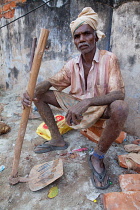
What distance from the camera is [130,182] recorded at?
1.65m

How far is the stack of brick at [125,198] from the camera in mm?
1396

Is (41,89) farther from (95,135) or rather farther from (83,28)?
(95,135)

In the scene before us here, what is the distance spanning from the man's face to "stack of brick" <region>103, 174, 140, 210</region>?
152 cm

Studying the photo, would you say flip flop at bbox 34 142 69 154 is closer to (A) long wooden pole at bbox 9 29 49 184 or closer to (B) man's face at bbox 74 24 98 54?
(A) long wooden pole at bbox 9 29 49 184

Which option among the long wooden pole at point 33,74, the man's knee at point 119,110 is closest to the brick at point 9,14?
the long wooden pole at point 33,74

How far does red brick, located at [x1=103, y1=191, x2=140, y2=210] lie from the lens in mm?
1392

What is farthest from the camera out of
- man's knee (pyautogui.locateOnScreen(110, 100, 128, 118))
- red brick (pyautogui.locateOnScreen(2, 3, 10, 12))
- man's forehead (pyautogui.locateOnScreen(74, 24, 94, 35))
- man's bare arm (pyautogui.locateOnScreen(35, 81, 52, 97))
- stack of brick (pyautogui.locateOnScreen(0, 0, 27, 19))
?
red brick (pyautogui.locateOnScreen(2, 3, 10, 12))

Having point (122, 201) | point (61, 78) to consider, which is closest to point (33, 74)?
point (61, 78)

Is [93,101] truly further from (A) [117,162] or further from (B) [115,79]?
(A) [117,162]

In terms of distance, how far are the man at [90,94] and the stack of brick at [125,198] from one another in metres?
0.22

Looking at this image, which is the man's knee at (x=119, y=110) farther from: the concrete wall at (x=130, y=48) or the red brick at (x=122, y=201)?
the concrete wall at (x=130, y=48)

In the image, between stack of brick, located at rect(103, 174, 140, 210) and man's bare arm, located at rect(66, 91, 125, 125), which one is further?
man's bare arm, located at rect(66, 91, 125, 125)

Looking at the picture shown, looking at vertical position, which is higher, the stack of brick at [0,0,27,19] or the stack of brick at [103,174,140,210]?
the stack of brick at [0,0,27,19]

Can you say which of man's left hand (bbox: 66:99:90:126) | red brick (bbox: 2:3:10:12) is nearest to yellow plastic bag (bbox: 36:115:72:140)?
man's left hand (bbox: 66:99:90:126)
